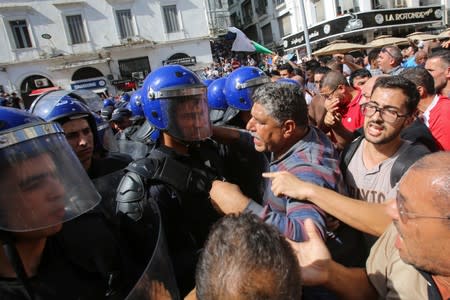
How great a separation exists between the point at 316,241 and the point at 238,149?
153cm

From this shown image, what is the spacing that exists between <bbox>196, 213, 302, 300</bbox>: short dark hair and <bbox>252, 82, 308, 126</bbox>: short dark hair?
1.04 m

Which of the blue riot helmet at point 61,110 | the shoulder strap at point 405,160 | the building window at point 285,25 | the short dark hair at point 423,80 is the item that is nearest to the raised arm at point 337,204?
the shoulder strap at point 405,160

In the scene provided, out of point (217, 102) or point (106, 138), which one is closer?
point (106, 138)

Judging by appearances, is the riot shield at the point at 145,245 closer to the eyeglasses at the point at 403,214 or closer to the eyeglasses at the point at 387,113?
the eyeglasses at the point at 403,214

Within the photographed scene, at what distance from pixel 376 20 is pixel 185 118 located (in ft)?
76.3

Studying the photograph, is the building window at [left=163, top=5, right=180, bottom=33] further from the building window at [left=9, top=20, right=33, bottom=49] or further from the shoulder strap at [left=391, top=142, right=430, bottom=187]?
the shoulder strap at [left=391, top=142, right=430, bottom=187]

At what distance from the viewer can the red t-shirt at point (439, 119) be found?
8.60 feet

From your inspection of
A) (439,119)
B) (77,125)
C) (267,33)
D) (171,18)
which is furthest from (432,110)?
(267,33)

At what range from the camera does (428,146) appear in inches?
81.2

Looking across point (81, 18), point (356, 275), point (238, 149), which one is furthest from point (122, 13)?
point (356, 275)

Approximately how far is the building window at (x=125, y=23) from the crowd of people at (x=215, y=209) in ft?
73.9

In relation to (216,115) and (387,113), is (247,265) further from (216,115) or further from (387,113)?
(216,115)

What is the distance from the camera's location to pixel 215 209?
1.68 m

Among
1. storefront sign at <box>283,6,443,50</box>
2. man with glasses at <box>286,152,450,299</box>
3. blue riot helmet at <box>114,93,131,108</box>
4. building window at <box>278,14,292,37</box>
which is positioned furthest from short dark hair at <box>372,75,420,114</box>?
building window at <box>278,14,292,37</box>
